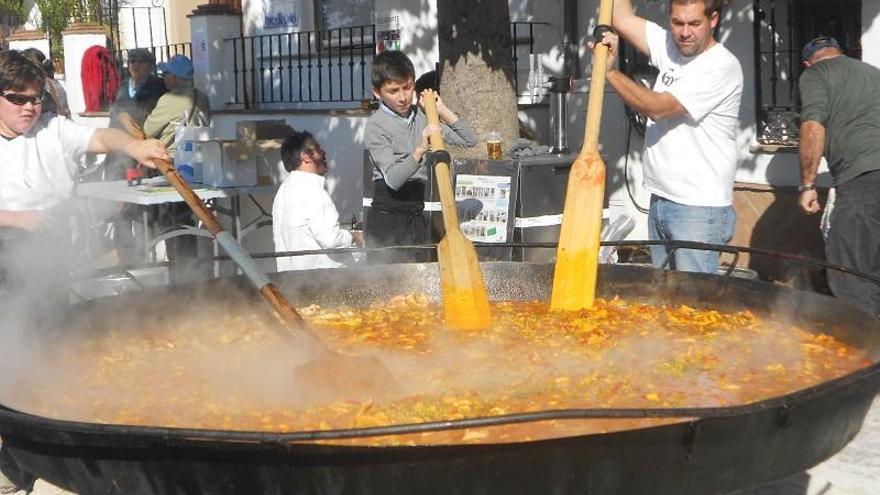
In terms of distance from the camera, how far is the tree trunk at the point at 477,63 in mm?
7289

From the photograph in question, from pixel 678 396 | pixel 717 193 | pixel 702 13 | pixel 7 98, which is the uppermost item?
pixel 702 13

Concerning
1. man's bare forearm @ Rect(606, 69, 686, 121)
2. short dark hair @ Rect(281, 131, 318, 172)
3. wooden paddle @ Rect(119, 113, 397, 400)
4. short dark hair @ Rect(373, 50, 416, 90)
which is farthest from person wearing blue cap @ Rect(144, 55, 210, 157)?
wooden paddle @ Rect(119, 113, 397, 400)

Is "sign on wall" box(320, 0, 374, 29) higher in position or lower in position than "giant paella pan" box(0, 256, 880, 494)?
higher

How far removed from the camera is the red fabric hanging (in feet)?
52.6

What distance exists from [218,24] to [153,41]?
577 centimetres

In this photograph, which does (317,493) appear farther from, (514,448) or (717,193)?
(717,193)

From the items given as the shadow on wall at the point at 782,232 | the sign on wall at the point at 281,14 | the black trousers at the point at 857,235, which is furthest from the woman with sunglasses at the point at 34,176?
the sign on wall at the point at 281,14

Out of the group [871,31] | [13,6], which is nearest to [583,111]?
[871,31]

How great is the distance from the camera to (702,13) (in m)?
5.07

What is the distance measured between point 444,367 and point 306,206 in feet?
9.17

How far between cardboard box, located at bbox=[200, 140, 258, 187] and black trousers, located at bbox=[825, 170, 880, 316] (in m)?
4.73

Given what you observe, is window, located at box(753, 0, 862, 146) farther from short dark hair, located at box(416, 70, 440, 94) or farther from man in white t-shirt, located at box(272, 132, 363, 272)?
man in white t-shirt, located at box(272, 132, 363, 272)

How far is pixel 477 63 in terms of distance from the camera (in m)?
7.35

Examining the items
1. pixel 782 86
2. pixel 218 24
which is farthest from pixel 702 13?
pixel 218 24
